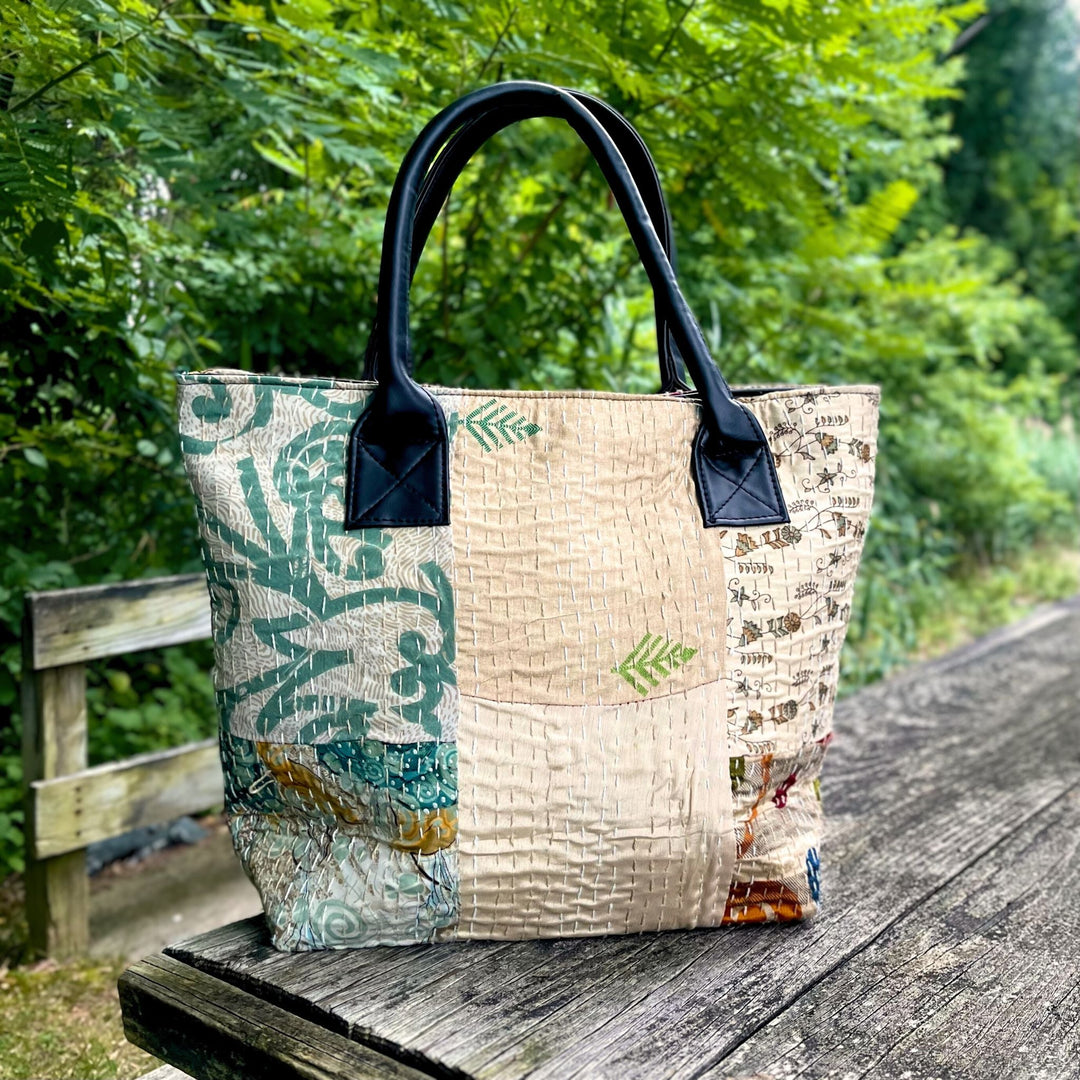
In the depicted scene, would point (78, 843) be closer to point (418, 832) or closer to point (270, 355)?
point (270, 355)

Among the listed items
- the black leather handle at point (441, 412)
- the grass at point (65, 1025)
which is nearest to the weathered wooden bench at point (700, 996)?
the black leather handle at point (441, 412)

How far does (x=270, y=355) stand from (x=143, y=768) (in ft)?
3.18

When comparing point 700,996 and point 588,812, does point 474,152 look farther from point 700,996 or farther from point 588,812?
point 700,996

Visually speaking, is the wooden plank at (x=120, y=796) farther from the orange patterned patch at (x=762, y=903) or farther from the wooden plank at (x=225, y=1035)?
the orange patterned patch at (x=762, y=903)

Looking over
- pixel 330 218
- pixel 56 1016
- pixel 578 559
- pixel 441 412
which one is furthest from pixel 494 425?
pixel 56 1016

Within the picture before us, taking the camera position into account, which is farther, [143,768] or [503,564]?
[143,768]

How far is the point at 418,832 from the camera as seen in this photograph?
984mm

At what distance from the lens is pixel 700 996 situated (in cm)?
97

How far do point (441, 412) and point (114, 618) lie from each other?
51.9 inches

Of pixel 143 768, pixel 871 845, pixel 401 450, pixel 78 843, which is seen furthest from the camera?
pixel 143 768

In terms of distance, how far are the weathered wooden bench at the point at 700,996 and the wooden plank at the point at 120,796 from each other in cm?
97

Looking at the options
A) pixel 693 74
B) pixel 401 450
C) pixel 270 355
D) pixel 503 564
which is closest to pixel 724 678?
pixel 503 564

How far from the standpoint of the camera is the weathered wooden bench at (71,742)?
1.93 metres

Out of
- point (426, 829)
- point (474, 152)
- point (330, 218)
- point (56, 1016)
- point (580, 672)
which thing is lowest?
point (56, 1016)
